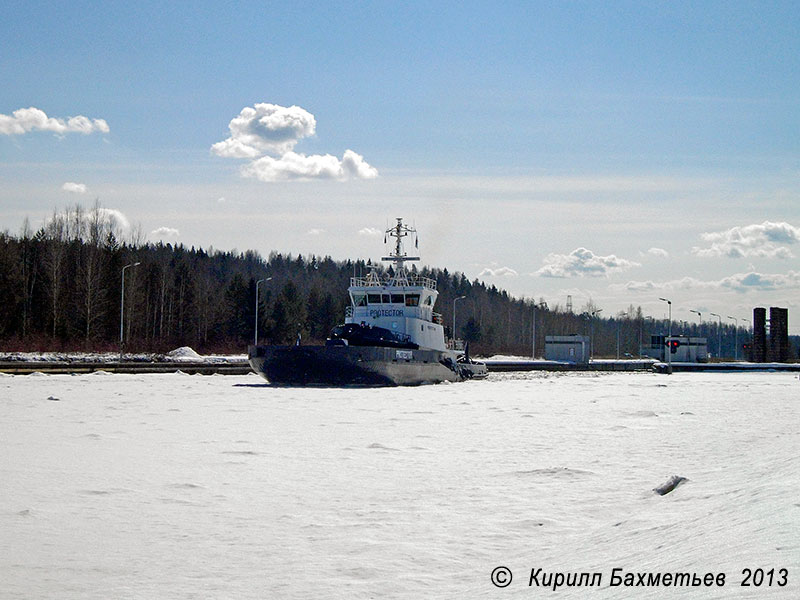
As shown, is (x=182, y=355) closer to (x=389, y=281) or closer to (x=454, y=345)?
(x=454, y=345)

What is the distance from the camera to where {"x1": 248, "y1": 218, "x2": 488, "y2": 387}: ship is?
40625 mm

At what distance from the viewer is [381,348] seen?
1615 inches

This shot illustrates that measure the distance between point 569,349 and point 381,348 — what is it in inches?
2833

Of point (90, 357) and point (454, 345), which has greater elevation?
point (454, 345)

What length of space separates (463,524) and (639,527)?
2112mm

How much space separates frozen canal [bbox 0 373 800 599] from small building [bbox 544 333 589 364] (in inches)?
3434

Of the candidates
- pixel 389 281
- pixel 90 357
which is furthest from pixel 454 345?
pixel 90 357

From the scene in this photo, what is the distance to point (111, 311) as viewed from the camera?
87312 millimetres

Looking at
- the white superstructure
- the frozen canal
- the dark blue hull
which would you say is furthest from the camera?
the white superstructure

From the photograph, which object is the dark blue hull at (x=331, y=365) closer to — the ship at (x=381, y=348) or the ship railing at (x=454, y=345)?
the ship at (x=381, y=348)

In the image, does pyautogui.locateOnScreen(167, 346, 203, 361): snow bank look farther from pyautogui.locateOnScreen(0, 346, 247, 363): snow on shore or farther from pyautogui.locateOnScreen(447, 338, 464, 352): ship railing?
pyautogui.locateOnScreen(447, 338, 464, 352): ship railing

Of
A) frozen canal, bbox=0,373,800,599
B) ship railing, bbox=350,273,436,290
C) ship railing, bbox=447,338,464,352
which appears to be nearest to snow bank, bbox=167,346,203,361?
ship railing, bbox=447,338,464,352

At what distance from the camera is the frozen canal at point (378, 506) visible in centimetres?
723

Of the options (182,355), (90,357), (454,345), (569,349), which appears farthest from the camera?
(569,349)
